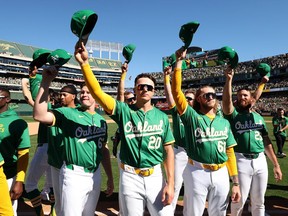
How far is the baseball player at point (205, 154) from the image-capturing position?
3059mm

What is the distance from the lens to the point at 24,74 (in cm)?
5862

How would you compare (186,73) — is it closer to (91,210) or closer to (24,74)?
(24,74)

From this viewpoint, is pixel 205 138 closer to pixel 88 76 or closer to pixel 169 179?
pixel 169 179

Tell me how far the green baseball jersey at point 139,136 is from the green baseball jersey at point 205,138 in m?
0.51

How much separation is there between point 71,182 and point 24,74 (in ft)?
204

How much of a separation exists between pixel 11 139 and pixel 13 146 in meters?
0.11

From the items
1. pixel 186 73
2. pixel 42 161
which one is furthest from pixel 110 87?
pixel 42 161

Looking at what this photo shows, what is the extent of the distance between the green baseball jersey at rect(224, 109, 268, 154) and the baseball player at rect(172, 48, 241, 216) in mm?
686

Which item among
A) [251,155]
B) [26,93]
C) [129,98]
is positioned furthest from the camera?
[129,98]

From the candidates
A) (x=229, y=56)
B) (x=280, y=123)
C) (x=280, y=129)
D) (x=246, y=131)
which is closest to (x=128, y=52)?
(x=229, y=56)

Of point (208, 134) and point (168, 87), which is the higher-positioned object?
point (168, 87)

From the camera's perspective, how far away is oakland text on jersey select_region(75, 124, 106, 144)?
10.00 feet

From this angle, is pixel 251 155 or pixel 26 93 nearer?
pixel 251 155

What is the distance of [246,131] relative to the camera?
402 cm
